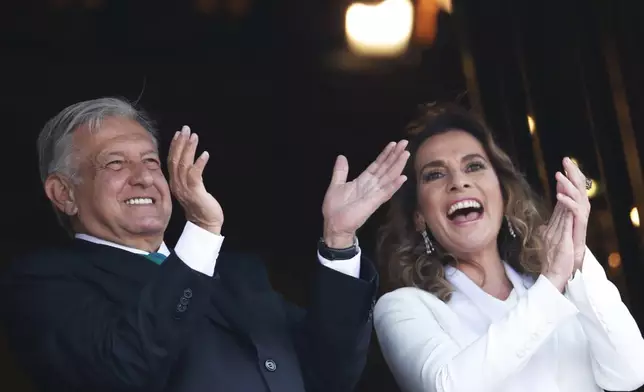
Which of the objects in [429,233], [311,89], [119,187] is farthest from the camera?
[311,89]

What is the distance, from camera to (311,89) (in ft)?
13.3

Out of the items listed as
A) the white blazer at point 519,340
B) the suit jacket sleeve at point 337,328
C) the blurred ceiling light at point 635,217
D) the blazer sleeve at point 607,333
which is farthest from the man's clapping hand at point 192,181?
the blurred ceiling light at point 635,217

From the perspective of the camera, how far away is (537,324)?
1.92 metres

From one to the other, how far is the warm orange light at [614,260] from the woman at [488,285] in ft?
2.25

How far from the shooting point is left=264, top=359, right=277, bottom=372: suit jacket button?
1947 mm

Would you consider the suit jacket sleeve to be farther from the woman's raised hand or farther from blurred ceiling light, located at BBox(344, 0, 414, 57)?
blurred ceiling light, located at BBox(344, 0, 414, 57)

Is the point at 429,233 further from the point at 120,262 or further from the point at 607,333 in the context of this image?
the point at 120,262

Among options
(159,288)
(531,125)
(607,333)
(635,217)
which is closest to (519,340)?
(607,333)

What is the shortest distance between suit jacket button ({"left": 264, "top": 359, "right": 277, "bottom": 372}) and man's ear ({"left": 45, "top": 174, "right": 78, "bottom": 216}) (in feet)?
1.82

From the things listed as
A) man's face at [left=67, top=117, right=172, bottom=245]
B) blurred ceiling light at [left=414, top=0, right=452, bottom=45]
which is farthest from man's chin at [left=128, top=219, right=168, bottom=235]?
blurred ceiling light at [left=414, top=0, right=452, bottom=45]

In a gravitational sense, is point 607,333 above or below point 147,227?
below

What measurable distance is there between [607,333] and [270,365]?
2.28 feet

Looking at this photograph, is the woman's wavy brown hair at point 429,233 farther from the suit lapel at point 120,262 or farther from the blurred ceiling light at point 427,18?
the blurred ceiling light at point 427,18

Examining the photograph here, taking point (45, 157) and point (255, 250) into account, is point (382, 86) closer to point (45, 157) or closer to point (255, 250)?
point (255, 250)
